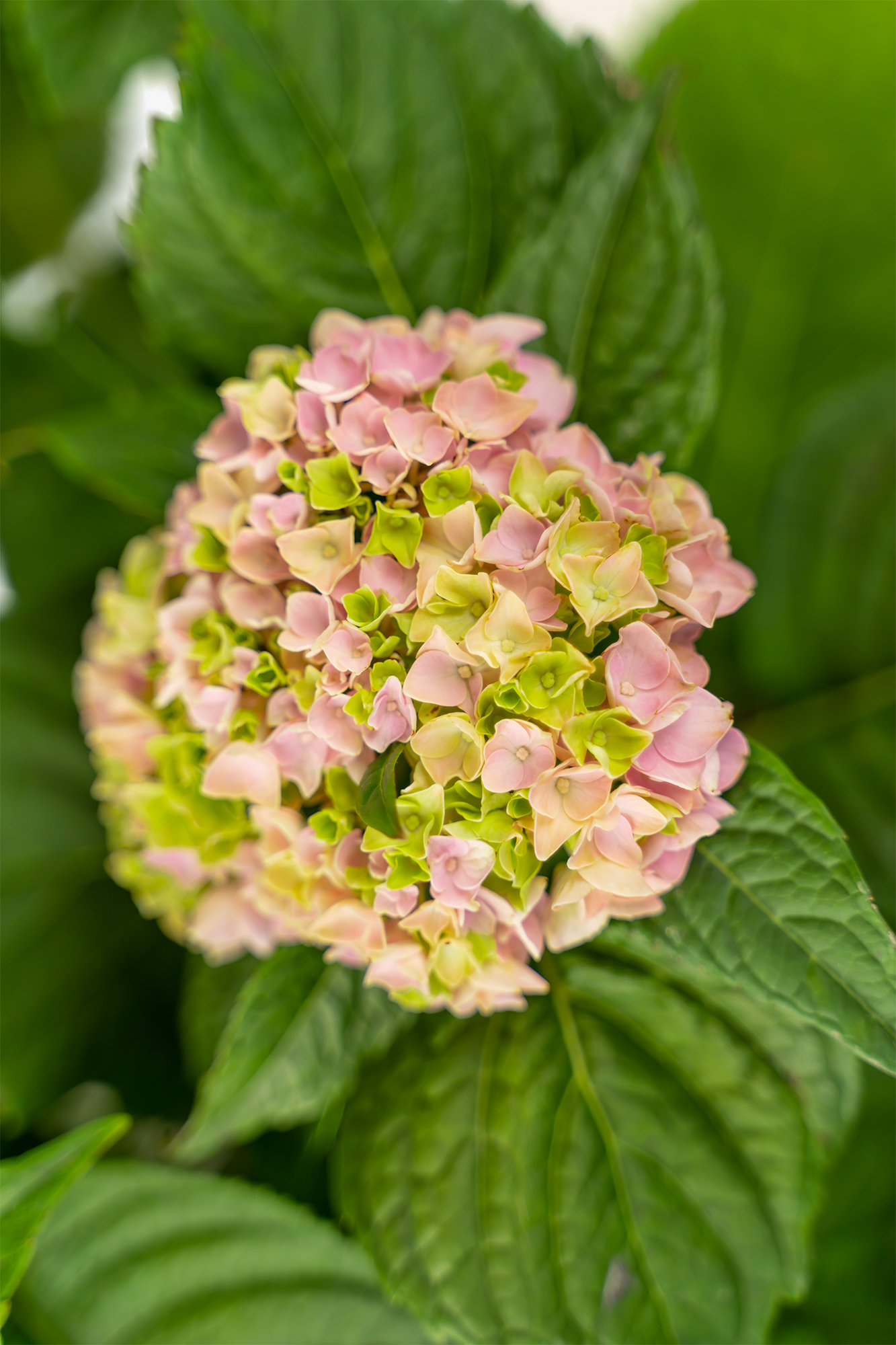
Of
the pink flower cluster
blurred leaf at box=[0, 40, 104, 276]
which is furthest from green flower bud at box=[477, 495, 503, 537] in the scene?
blurred leaf at box=[0, 40, 104, 276]

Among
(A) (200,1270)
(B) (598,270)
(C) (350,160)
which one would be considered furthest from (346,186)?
(A) (200,1270)

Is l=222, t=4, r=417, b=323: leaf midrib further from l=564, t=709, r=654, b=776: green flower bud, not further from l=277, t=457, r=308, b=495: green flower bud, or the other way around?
l=564, t=709, r=654, b=776: green flower bud

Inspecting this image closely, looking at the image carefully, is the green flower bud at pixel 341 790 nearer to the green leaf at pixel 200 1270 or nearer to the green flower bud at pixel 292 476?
the green flower bud at pixel 292 476

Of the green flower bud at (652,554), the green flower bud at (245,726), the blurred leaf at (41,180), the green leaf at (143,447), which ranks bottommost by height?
the green flower bud at (652,554)

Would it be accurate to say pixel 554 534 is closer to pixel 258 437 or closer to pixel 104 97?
pixel 258 437

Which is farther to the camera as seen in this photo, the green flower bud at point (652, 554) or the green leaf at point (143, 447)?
the green leaf at point (143, 447)

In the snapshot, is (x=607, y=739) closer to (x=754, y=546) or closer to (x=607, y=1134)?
(x=607, y=1134)

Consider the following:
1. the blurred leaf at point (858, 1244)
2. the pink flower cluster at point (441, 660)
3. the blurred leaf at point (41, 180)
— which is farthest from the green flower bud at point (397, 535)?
the blurred leaf at point (41, 180)
